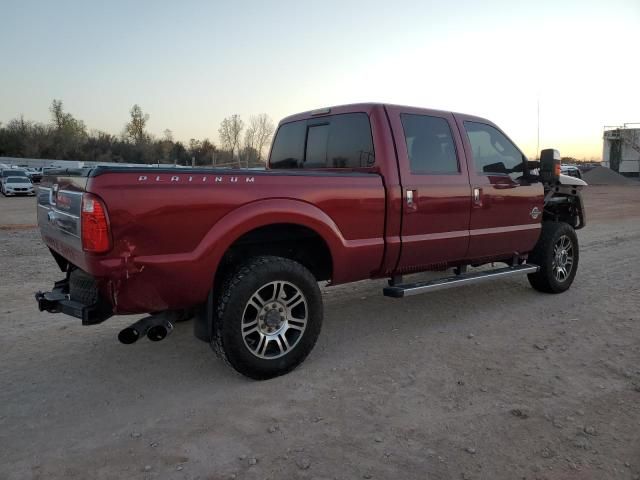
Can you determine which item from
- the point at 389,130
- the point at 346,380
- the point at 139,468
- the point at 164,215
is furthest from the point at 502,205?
the point at 139,468

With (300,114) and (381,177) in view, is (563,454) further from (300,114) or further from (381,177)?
(300,114)

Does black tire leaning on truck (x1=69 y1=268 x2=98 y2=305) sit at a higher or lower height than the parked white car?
lower

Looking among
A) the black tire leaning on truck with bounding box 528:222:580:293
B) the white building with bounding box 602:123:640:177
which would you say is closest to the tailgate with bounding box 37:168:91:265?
the black tire leaning on truck with bounding box 528:222:580:293

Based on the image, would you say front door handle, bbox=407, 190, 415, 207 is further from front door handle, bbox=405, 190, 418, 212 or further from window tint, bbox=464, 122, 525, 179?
window tint, bbox=464, 122, 525, 179

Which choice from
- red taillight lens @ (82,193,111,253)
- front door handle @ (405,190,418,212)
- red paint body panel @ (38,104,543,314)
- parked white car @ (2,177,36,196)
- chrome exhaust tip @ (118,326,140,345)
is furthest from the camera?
parked white car @ (2,177,36,196)

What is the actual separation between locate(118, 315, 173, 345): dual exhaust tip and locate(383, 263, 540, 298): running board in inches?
76.7

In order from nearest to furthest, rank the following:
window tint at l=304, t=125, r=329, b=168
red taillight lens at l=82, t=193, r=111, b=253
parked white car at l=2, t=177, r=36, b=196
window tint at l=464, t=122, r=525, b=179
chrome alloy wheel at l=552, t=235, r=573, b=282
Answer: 1. red taillight lens at l=82, t=193, r=111, b=253
2. window tint at l=304, t=125, r=329, b=168
3. window tint at l=464, t=122, r=525, b=179
4. chrome alloy wheel at l=552, t=235, r=573, b=282
5. parked white car at l=2, t=177, r=36, b=196

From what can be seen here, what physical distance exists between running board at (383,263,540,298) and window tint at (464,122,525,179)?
1044 millimetres

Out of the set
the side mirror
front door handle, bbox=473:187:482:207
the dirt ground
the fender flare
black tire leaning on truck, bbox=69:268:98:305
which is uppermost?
the side mirror

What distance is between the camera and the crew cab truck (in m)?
3.23

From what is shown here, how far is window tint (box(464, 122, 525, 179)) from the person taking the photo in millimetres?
5324

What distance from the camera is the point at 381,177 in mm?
4383

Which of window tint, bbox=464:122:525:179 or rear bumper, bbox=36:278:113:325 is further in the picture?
window tint, bbox=464:122:525:179

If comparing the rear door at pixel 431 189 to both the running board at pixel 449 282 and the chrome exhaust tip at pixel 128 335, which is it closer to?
the running board at pixel 449 282
